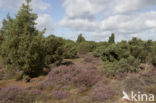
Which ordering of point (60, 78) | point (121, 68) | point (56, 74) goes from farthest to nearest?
point (121, 68)
point (56, 74)
point (60, 78)

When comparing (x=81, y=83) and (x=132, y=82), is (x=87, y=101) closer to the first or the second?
(x=81, y=83)

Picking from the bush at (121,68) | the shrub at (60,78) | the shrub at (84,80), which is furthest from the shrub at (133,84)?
the shrub at (60,78)

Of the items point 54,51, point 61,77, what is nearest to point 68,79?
point 61,77

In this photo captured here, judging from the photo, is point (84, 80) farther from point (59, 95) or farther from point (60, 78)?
point (59, 95)

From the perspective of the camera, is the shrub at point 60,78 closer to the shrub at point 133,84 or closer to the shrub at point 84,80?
the shrub at point 84,80

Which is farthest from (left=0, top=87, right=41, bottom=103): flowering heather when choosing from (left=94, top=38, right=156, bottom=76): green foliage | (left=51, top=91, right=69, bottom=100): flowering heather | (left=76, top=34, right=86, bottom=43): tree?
(left=76, top=34, right=86, bottom=43): tree

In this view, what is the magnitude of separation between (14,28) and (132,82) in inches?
338

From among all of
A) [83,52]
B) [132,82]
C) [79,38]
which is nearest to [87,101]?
[132,82]

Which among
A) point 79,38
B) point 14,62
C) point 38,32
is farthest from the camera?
point 79,38

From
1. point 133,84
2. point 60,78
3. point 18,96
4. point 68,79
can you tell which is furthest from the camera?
point 60,78

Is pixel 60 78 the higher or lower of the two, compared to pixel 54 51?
lower

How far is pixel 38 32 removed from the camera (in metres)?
9.88

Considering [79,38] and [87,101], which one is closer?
[87,101]

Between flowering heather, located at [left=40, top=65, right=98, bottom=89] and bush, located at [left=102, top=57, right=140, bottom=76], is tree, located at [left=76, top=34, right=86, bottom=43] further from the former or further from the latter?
flowering heather, located at [left=40, top=65, right=98, bottom=89]
